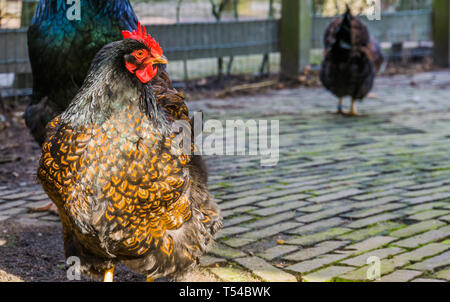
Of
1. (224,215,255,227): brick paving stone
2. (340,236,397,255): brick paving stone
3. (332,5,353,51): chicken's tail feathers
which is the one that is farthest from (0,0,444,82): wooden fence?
(340,236,397,255): brick paving stone

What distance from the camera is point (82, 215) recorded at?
296 cm

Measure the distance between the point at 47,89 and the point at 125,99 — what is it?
1.72 meters

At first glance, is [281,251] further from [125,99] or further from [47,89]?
[47,89]

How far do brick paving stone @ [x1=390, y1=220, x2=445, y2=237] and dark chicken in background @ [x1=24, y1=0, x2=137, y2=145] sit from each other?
236 centimetres

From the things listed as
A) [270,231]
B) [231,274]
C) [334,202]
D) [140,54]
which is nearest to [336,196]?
[334,202]

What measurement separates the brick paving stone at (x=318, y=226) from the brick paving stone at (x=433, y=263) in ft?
2.68

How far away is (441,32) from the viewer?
1381 cm

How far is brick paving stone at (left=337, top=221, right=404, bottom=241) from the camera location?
4.15 meters

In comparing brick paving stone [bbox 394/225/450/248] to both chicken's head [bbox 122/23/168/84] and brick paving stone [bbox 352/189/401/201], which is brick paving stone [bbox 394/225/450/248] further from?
chicken's head [bbox 122/23/168/84]

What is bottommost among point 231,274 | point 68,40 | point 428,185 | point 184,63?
point 231,274

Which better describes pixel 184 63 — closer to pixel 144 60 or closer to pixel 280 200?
pixel 280 200

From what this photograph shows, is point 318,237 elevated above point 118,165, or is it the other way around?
point 118,165

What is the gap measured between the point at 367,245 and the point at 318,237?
0.34 m
